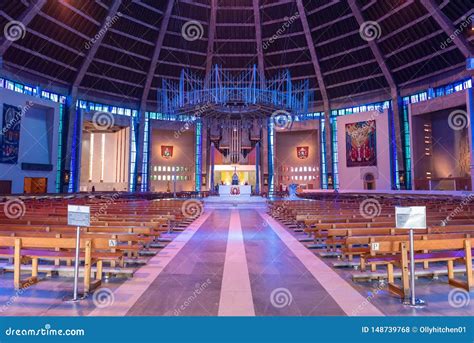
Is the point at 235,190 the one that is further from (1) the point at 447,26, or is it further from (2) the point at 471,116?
(1) the point at 447,26

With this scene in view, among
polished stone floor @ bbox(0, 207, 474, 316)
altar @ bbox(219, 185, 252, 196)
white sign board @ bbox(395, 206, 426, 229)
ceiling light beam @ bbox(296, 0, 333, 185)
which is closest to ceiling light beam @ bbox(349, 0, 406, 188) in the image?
ceiling light beam @ bbox(296, 0, 333, 185)

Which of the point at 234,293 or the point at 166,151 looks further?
the point at 166,151

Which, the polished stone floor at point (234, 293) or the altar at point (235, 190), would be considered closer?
the polished stone floor at point (234, 293)

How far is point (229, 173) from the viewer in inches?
1537

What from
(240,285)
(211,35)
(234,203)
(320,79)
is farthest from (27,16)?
(240,285)

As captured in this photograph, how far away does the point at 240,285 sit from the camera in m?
4.52

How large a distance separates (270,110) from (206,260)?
44.3 ft

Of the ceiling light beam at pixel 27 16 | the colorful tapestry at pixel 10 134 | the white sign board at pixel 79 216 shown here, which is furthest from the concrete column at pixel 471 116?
the colorful tapestry at pixel 10 134

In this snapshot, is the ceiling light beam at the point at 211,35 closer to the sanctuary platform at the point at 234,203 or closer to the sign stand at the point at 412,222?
the sanctuary platform at the point at 234,203

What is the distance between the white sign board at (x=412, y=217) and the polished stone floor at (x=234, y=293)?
3.02ft

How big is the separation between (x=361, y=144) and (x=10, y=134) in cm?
3024

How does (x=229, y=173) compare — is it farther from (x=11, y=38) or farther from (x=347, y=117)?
(x=11, y=38)

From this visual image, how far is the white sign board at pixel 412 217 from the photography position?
12.6 feet

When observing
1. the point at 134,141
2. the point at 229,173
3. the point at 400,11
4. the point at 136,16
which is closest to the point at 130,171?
the point at 134,141
